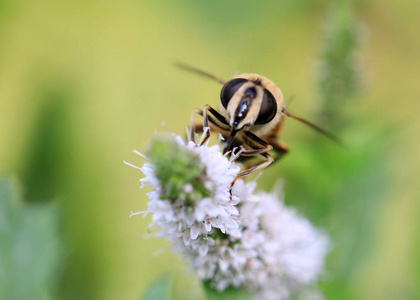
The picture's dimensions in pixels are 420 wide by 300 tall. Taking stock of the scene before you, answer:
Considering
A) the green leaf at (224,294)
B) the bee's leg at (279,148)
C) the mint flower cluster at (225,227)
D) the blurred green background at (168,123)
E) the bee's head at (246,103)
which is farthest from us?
the blurred green background at (168,123)

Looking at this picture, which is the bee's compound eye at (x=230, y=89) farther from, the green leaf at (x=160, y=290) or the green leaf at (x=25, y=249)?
the green leaf at (x=25, y=249)

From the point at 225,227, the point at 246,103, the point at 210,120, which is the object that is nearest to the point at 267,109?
the point at 246,103

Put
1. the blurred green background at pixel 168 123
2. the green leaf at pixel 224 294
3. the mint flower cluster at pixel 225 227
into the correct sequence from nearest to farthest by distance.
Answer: the mint flower cluster at pixel 225 227
the green leaf at pixel 224 294
the blurred green background at pixel 168 123

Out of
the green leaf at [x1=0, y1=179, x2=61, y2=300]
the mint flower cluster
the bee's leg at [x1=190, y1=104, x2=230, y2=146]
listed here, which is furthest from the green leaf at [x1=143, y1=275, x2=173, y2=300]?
the bee's leg at [x1=190, y1=104, x2=230, y2=146]

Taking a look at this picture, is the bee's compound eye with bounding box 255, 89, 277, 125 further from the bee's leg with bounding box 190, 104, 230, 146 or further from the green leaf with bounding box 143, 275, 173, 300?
the green leaf with bounding box 143, 275, 173, 300

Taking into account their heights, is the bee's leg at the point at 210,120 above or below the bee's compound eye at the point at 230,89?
below

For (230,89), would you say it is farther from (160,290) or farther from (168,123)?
(168,123)

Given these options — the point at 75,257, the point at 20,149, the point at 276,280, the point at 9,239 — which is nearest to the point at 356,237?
the point at 276,280

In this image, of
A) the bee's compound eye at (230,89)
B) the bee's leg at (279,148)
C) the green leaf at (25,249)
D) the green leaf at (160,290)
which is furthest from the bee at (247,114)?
the green leaf at (25,249)
